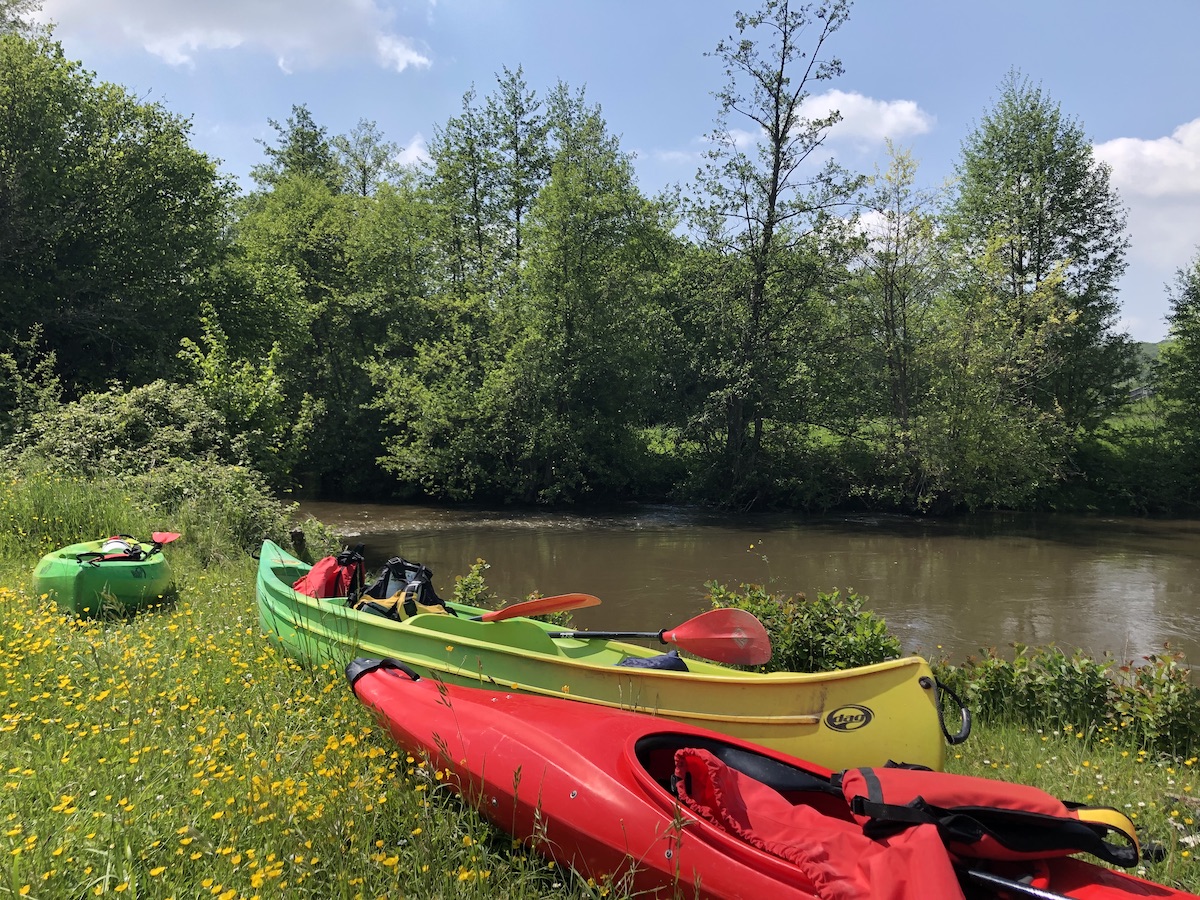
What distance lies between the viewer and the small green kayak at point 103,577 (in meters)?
5.27

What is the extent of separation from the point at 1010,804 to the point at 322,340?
23.2 meters

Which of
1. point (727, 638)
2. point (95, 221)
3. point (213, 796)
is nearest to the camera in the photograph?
point (213, 796)

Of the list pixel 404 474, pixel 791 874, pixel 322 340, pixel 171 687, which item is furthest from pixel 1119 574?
pixel 322 340

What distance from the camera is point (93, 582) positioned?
534cm

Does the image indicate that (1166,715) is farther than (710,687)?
Yes

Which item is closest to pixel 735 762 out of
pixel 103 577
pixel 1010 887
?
pixel 1010 887

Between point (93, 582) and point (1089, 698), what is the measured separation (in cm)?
696

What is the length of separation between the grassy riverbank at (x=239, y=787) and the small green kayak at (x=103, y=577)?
3.42 feet

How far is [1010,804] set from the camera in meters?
2.29

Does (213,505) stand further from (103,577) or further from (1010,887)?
(1010,887)

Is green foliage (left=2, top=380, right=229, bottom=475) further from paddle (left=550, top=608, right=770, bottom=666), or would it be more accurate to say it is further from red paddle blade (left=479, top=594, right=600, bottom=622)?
paddle (left=550, top=608, right=770, bottom=666)

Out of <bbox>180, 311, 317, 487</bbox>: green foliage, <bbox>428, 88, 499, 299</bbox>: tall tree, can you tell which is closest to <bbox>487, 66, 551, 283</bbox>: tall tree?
<bbox>428, 88, 499, 299</bbox>: tall tree

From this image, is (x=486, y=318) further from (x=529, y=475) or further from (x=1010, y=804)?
(x=1010, y=804)

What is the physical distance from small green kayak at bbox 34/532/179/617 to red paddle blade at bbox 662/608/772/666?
13.4 feet
